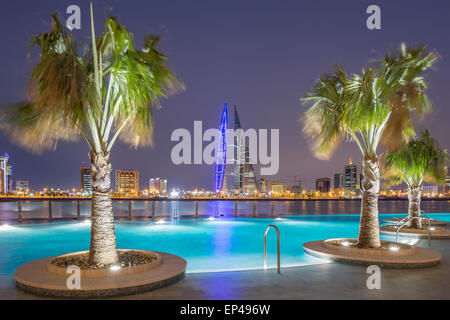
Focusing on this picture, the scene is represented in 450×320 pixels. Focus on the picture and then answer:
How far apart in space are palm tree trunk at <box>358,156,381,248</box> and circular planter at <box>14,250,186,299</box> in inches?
207

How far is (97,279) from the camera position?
245 inches

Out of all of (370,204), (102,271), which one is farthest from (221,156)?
(102,271)

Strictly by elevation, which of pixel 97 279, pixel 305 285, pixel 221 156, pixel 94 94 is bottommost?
pixel 305 285

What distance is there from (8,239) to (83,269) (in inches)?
381

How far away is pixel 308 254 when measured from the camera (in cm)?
985

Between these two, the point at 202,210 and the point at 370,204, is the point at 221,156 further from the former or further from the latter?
the point at 370,204

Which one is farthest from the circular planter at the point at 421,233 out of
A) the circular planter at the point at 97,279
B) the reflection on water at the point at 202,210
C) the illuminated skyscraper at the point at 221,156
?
the illuminated skyscraper at the point at 221,156

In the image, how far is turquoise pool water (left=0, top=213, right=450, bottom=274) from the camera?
1033cm

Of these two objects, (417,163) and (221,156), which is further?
(221,156)

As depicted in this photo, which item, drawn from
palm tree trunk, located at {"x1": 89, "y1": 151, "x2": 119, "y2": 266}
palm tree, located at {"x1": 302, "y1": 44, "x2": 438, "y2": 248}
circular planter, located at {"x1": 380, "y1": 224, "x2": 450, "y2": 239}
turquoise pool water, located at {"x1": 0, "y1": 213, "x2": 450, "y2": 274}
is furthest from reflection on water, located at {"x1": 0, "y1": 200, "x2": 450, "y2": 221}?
palm tree trunk, located at {"x1": 89, "y1": 151, "x2": 119, "y2": 266}

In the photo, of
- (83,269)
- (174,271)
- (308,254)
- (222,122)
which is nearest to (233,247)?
(308,254)

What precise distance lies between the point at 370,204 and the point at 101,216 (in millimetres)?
7041

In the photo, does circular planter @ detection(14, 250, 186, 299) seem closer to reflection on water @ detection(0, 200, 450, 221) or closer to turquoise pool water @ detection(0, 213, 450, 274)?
turquoise pool water @ detection(0, 213, 450, 274)
